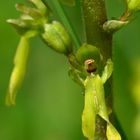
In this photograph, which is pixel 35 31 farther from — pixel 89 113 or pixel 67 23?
pixel 89 113

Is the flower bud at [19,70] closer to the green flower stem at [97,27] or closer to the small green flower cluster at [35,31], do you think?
the small green flower cluster at [35,31]

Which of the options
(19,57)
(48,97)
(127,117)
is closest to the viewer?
(19,57)

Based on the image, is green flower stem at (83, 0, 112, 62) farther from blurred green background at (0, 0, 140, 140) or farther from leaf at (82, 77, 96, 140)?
blurred green background at (0, 0, 140, 140)

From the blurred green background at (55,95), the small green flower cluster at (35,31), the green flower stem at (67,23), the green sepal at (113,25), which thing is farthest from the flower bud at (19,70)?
the blurred green background at (55,95)

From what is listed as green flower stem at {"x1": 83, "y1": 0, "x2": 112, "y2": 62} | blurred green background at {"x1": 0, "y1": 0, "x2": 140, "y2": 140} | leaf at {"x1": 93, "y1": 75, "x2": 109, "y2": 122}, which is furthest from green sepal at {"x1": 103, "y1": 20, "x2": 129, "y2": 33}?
blurred green background at {"x1": 0, "y1": 0, "x2": 140, "y2": 140}

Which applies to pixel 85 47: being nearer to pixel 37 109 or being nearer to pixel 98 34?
pixel 98 34

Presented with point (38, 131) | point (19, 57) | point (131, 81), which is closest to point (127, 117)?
point (131, 81)

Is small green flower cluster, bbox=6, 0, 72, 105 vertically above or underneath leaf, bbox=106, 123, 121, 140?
above
